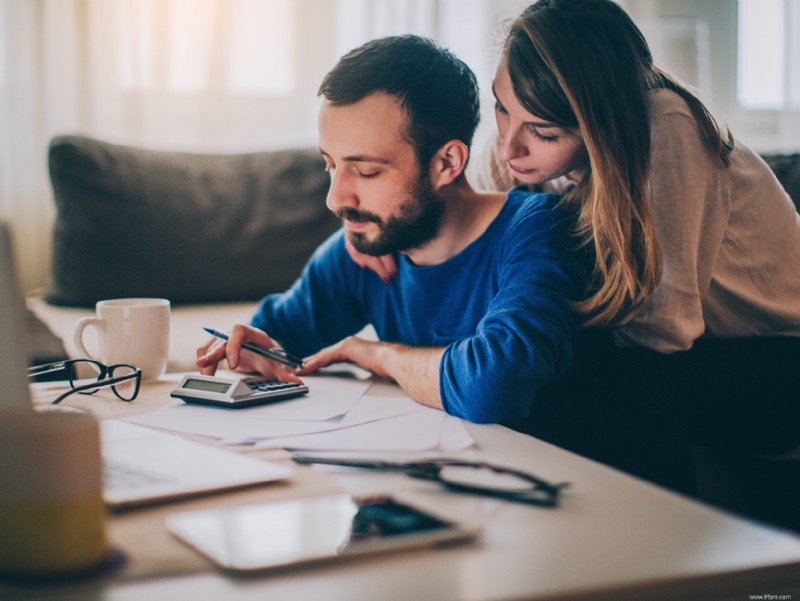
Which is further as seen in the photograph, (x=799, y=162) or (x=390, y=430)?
(x=799, y=162)

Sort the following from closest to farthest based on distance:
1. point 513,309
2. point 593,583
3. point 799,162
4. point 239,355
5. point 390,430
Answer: point 593,583 < point 390,430 < point 513,309 < point 239,355 < point 799,162

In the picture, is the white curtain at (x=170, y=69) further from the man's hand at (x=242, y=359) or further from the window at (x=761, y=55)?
the man's hand at (x=242, y=359)

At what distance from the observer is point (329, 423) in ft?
3.05

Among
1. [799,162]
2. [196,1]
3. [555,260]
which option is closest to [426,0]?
[196,1]

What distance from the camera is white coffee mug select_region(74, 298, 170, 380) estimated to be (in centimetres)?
118

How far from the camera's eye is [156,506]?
650mm

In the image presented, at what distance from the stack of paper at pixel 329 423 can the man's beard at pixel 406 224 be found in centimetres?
34

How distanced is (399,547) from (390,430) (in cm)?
34

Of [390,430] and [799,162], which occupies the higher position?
[799,162]

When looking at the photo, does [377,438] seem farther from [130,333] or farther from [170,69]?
[170,69]

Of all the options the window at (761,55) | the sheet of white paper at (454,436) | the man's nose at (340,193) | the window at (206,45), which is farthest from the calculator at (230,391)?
the window at (761,55)

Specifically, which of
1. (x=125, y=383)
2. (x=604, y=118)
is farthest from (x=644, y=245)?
(x=125, y=383)

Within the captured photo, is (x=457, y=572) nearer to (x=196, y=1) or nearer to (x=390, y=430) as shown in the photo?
(x=390, y=430)

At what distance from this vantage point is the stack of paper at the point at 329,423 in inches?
33.3
